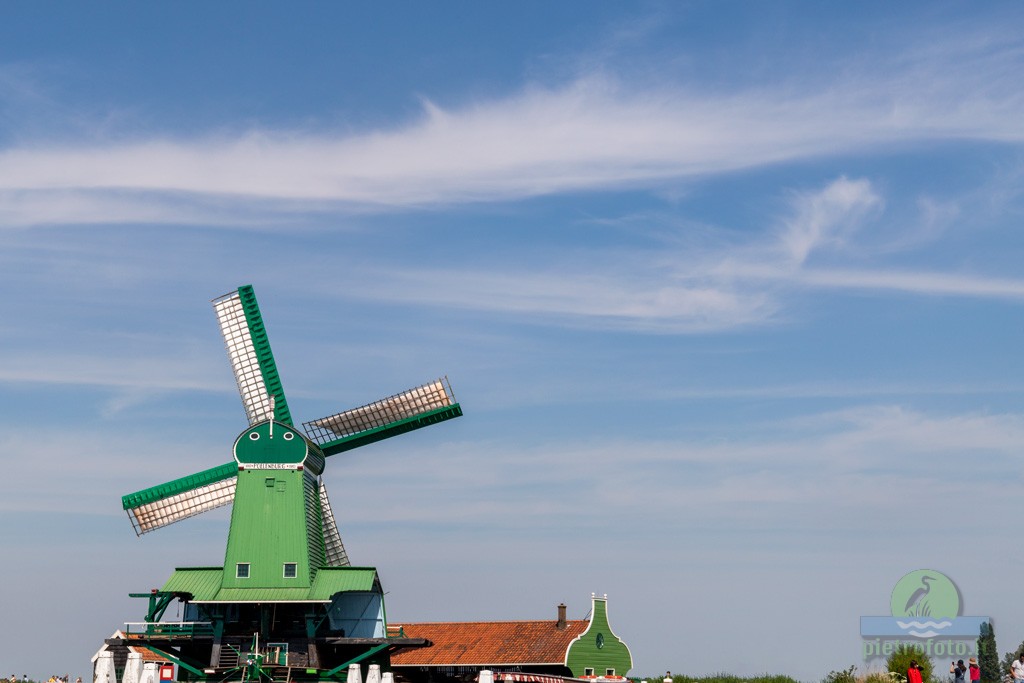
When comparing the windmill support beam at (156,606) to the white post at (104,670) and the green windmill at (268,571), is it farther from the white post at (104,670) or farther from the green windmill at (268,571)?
the white post at (104,670)

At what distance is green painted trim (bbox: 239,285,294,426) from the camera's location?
159 feet

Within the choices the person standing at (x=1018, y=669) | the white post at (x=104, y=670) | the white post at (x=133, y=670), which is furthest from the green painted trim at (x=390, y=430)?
the person standing at (x=1018, y=669)

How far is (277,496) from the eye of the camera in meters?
46.6

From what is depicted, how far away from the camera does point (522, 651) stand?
57.5 m

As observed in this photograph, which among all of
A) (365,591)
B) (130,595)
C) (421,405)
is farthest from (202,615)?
(421,405)

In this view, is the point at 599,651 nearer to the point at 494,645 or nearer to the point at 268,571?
the point at 494,645

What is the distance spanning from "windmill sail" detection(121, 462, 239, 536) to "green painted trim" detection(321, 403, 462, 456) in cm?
407

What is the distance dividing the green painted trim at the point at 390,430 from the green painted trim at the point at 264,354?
7.82 feet

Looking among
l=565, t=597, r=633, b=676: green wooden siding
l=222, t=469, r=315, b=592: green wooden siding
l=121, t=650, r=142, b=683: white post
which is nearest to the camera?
l=121, t=650, r=142, b=683: white post

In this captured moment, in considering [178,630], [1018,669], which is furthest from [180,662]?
[1018,669]

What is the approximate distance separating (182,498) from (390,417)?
337 inches

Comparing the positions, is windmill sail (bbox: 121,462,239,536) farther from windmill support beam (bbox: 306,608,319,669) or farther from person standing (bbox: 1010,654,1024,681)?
person standing (bbox: 1010,654,1024,681)

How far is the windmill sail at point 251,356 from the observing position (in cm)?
4853

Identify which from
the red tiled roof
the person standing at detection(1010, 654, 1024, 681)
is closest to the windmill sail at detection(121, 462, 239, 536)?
the red tiled roof
